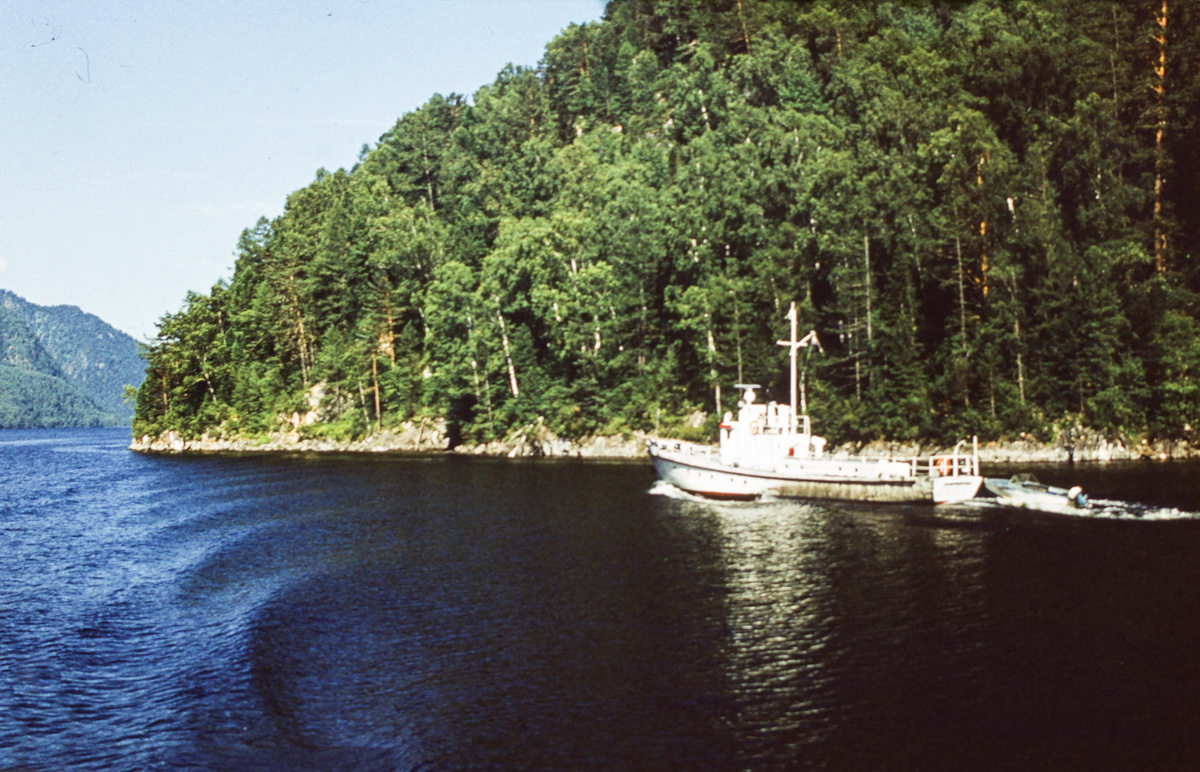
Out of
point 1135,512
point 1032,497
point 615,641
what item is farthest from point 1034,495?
point 615,641

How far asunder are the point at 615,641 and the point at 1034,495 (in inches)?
1294

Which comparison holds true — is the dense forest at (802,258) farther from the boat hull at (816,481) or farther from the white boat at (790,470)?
the boat hull at (816,481)

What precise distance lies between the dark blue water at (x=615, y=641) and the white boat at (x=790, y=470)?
12.7 feet

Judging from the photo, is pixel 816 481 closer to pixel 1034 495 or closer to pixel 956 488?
pixel 956 488

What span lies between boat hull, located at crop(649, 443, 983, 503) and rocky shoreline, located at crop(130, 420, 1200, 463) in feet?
60.9

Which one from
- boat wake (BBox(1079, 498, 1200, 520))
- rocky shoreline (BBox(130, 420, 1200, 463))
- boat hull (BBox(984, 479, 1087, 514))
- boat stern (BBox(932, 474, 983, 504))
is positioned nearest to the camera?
boat wake (BBox(1079, 498, 1200, 520))

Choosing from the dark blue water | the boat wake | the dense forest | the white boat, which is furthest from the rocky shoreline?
the boat wake

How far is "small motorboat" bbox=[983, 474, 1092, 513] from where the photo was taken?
158 feet

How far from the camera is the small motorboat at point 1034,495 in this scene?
4816 centimetres

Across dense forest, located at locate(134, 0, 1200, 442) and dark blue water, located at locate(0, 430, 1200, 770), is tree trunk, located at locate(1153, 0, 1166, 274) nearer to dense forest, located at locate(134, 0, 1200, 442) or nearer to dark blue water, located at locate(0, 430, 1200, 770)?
dense forest, located at locate(134, 0, 1200, 442)

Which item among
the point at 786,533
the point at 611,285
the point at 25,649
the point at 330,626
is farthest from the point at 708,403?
the point at 25,649

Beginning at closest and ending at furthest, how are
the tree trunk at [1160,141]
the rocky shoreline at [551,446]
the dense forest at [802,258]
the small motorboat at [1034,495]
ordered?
1. the small motorboat at [1034,495]
2. the rocky shoreline at [551,446]
3. the dense forest at [802,258]
4. the tree trunk at [1160,141]

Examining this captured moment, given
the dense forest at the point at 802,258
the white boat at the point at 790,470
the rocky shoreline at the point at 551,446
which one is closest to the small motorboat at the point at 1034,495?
the white boat at the point at 790,470

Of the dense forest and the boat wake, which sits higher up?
the dense forest
